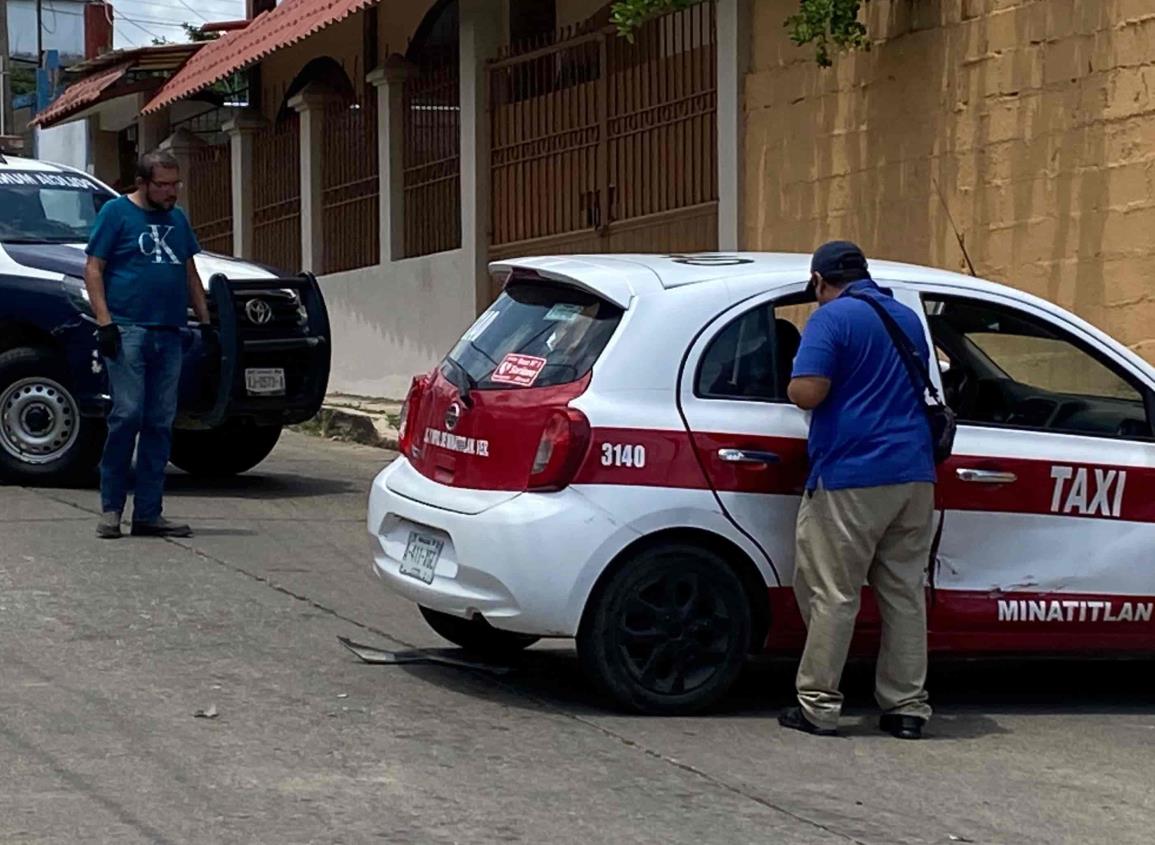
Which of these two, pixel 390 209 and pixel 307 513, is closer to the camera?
pixel 307 513

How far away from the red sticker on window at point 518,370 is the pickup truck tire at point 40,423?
18.0 ft

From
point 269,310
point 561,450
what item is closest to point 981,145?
point 269,310

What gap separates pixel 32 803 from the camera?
5637mm

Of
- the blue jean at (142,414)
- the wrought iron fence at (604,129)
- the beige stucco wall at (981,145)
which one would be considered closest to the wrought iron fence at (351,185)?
the wrought iron fence at (604,129)

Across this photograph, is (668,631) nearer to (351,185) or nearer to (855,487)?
(855,487)

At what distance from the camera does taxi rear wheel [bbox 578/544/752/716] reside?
6.83 metres

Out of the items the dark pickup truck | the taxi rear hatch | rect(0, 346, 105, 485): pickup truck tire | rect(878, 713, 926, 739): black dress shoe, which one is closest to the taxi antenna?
the dark pickup truck

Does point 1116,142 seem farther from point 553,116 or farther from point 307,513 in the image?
point 553,116

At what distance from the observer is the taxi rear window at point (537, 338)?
23.1 ft

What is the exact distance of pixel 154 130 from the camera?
26.1 m

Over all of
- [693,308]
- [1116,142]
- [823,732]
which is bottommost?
[823,732]

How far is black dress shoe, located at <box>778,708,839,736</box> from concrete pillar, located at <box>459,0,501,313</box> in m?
10.9

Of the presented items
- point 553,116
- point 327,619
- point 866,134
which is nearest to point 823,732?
point 327,619

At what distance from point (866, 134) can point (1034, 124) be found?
1558 mm
